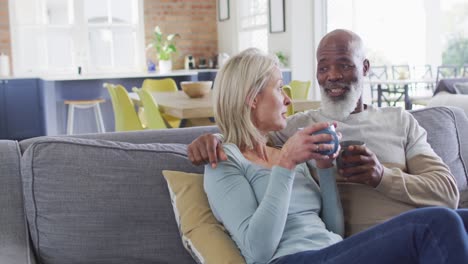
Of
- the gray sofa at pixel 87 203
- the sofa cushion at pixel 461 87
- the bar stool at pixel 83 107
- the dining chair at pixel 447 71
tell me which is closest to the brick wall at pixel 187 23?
the bar stool at pixel 83 107

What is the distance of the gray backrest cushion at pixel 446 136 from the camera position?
2168 millimetres

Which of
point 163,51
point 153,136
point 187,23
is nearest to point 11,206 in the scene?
point 153,136

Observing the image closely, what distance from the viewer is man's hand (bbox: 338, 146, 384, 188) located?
1648mm

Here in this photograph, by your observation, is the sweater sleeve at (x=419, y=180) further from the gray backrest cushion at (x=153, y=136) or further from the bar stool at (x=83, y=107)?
the bar stool at (x=83, y=107)

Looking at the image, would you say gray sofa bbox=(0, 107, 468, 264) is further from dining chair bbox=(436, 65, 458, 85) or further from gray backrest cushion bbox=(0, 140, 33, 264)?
dining chair bbox=(436, 65, 458, 85)

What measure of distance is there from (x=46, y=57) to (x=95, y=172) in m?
6.81

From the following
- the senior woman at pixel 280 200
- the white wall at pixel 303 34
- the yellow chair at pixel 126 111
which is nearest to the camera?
the senior woman at pixel 280 200

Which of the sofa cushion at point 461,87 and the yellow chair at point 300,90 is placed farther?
the yellow chair at point 300,90

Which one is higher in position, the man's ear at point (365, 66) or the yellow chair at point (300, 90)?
the man's ear at point (365, 66)

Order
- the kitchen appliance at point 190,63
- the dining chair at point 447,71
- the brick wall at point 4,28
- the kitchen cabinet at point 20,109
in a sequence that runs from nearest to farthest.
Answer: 1. the kitchen cabinet at point 20,109
2. the brick wall at point 4,28
3. the kitchen appliance at point 190,63
4. the dining chair at point 447,71

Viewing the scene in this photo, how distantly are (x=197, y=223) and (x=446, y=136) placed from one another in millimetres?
1066

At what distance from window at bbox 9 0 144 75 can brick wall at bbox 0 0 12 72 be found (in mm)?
67

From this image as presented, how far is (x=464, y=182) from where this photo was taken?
7.29 ft

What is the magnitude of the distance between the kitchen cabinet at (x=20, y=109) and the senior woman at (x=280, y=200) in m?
6.19
